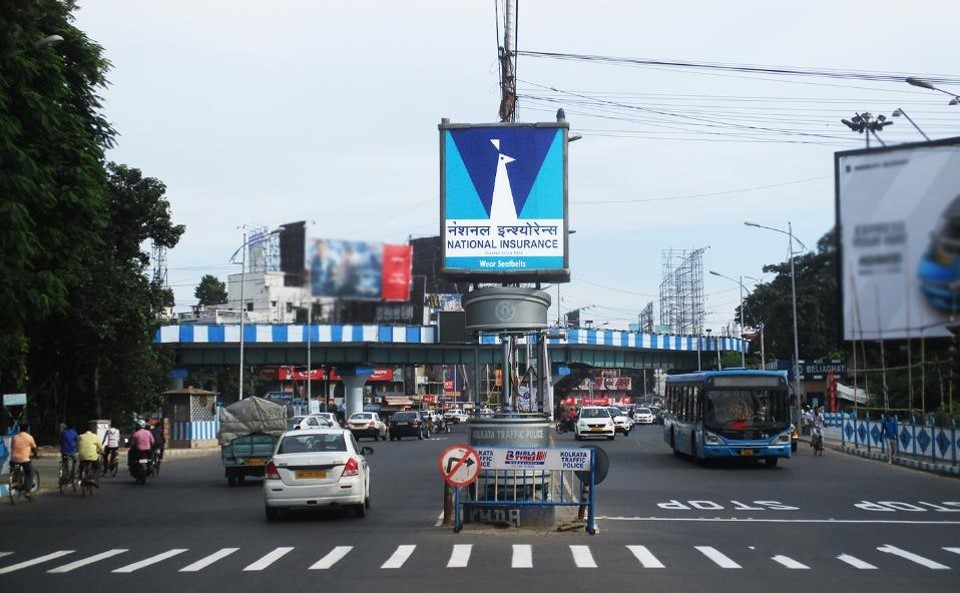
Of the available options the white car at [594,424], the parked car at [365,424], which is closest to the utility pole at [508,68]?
the white car at [594,424]

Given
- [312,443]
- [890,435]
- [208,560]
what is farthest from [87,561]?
[890,435]

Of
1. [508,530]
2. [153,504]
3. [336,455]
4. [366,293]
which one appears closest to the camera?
[366,293]

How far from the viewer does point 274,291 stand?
8.95m

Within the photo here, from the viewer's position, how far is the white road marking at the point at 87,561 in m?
14.4

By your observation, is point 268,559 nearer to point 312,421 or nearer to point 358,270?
point 358,270

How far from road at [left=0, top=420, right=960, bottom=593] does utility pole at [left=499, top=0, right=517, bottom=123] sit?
369 inches

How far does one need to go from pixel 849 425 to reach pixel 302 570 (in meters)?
38.5

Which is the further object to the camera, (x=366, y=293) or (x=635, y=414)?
(x=635, y=414)

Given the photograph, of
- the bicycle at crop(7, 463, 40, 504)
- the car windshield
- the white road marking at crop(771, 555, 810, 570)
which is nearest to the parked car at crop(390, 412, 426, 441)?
the bicycle at crop(7, 463, 40, 504)

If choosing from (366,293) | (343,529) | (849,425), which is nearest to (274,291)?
(366,293)

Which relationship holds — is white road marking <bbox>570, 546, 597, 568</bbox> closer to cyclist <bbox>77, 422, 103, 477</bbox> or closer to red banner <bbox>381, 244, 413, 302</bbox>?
red banner <bbox>381, 244, 413, 302</bbox>

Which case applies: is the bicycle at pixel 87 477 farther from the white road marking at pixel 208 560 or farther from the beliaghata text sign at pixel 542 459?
the beliaghata text sign at pixel 542 459

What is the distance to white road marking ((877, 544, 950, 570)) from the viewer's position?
1405 centimetres

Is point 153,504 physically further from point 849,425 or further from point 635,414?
point 635,414
